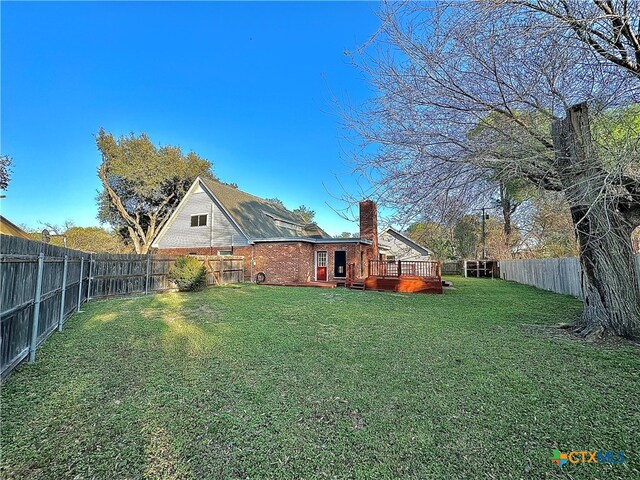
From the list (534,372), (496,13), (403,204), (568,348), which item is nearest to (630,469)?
(534,372)

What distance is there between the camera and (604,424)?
2615 millimetres

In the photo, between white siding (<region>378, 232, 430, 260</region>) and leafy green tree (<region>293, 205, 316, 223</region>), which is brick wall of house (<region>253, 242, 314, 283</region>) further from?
leafy green tree (<region>293, 205, 316, 223</region>)

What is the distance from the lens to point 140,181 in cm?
2338

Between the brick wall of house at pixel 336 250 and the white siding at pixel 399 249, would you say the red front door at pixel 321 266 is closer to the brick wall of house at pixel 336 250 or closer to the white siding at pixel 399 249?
the brick wall of house at pixel 336 250

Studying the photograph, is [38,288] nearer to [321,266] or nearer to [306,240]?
[306,240]

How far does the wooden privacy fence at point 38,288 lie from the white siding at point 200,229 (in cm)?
748

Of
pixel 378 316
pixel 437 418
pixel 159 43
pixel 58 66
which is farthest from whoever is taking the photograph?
pixel 58 66

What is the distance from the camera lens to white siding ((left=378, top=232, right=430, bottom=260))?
26538 mm

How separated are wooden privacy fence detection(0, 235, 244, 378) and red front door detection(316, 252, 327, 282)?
969 cm

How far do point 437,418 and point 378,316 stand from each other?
4.59m

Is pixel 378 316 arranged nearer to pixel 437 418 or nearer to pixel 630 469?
pixel 437 418

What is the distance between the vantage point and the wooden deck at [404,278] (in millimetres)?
12594

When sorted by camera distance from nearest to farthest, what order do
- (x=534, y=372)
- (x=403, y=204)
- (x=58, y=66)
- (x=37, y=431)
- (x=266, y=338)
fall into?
1. (x=37, y=431)
2. (x=534, y=372)
3. (x=266, y=338)
4. (x=403, y=204)
5. (x=58, y=66)

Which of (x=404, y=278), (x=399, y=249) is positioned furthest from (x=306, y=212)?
(x=404, y=278)
